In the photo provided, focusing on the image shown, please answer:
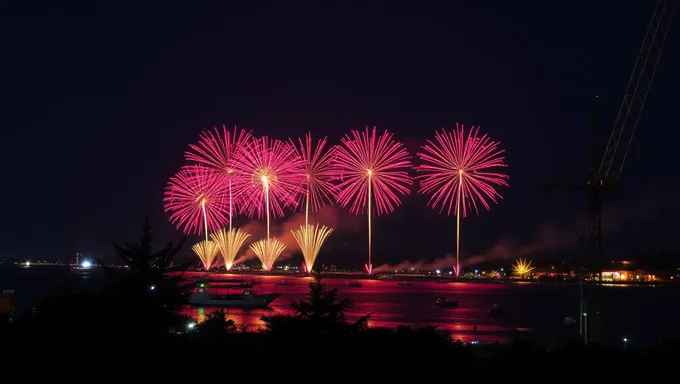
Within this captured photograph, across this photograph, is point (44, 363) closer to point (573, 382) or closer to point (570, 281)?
point (573, 382)

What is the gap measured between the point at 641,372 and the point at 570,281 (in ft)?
466

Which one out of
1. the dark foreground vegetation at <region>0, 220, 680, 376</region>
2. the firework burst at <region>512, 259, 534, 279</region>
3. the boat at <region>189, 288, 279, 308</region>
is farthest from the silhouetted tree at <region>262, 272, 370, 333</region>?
the firework burst at <region>512, 259, 534, 279</region>

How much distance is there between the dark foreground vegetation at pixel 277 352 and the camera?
1103cm

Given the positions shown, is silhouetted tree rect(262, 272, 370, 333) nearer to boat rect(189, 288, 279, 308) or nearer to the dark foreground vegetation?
the dark foreground vegetation

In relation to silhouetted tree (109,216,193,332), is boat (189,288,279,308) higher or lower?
lower

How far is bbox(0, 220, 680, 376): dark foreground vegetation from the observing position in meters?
11.0

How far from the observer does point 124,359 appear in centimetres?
1118

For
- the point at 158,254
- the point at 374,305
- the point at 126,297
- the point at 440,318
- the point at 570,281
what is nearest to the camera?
the point at 126,297

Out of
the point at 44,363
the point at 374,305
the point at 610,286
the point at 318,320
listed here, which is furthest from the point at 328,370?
the point at 610,286

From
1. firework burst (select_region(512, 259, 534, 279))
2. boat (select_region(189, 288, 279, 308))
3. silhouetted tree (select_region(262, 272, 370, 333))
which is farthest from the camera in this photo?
firework burst (select_region(512, 259, 534, 279))

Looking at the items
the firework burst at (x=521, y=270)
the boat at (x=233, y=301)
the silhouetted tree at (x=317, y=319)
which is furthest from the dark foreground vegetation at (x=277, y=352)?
the firework burst at (x=521, y=270)

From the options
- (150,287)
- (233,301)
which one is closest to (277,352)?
(150,287)

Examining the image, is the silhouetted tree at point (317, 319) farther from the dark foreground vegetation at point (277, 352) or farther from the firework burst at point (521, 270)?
the firework burst at point (521, 270)

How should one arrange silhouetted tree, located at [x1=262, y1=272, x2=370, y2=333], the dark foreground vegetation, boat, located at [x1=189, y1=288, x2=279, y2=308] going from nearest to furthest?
the dark foreground vegetation
silhouetted tree, located at [x1=262, y1=272, x2=370, y2=333]
boat, located at [x1=189, y1=288, x2=279, y2=308]
